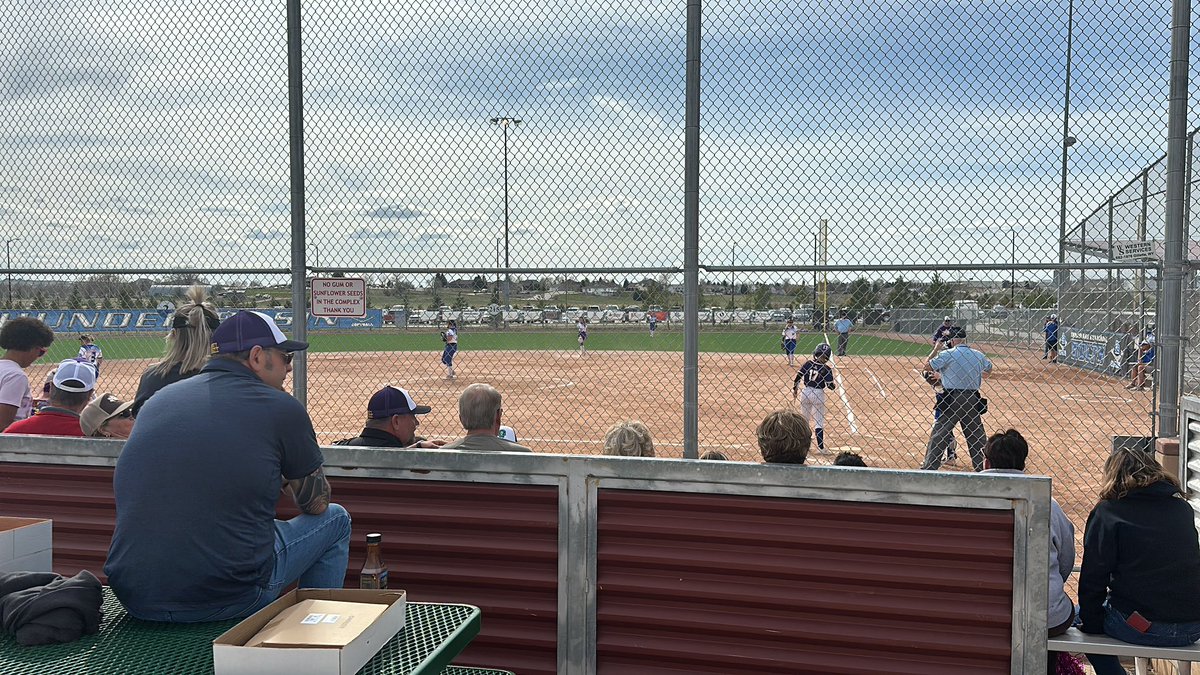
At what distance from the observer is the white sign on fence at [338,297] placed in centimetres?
486

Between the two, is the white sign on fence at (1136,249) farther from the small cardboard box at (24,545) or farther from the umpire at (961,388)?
the small cardboard box at (24,545)

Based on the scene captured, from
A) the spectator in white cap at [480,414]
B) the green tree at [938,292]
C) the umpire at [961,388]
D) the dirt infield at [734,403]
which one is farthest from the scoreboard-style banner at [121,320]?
the umpire at [961,388]

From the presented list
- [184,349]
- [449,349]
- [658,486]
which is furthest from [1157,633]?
[449,349]

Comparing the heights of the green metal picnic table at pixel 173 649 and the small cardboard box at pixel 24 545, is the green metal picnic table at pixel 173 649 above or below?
below

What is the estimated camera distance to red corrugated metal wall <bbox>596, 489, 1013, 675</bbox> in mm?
2984

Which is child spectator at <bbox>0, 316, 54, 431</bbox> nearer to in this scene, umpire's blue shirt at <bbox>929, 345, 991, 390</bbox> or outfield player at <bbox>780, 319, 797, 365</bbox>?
outfield player at <bbox>780, 319, 797, 365</bbox>

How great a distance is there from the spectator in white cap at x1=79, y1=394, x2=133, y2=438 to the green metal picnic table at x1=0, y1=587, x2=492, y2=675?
1.73 m

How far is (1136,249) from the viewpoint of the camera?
564 cm

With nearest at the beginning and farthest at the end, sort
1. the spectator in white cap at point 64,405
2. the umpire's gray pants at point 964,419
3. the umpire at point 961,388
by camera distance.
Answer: the spectator in white cap at point 64,405 < the umpire's gray pants at point 964,419 < the umpire at point 961,388

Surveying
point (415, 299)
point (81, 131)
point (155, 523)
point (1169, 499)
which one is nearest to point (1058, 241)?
point (1169, 499)

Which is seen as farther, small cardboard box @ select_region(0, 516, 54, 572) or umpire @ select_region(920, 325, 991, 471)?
umpire @ select_region(920, 325, 991, 471)

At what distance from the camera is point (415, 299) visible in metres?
5.48

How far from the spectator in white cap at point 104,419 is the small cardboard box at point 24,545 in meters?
1.02

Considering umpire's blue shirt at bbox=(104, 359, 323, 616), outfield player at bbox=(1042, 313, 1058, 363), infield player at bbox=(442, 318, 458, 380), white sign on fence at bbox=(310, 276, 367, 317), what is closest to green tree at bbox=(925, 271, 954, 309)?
outfield player at bbox=(1042, 313, 1058, 363)
